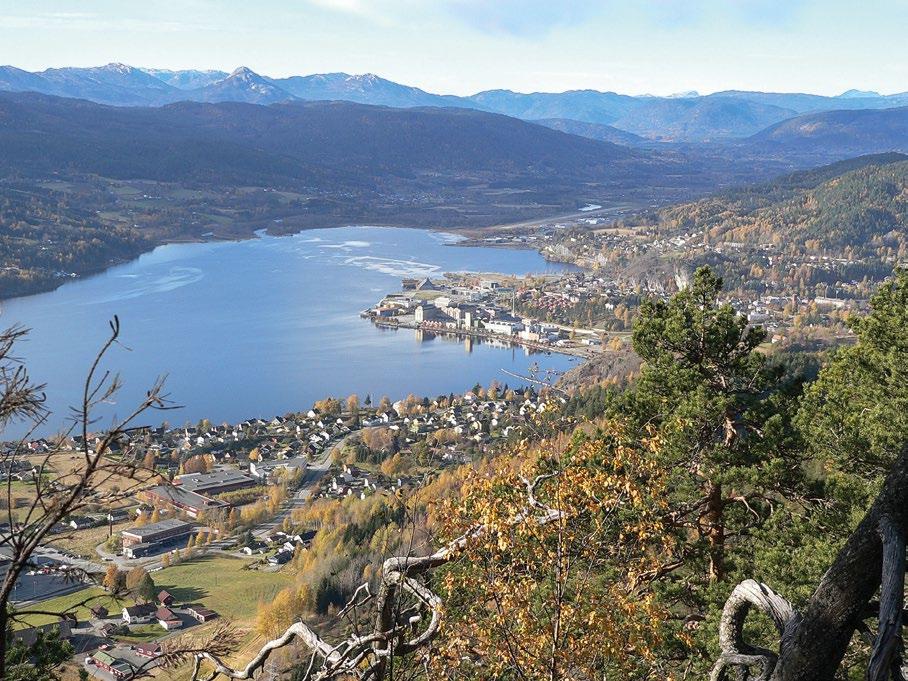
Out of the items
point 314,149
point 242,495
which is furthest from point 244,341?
point 314,149

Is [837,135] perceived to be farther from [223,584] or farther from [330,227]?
[223,584]

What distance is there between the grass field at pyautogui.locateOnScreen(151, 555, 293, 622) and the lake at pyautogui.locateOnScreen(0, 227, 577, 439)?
2.88m

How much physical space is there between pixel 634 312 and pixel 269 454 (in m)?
17.0

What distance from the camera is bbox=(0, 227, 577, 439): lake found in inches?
821

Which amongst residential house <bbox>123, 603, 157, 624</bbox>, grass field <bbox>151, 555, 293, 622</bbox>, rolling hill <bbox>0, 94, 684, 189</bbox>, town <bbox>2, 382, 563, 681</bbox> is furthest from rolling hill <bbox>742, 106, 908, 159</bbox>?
residential house <bbox>123, 603, 157, 624</bbox>

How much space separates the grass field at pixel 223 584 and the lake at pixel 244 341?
2884mm

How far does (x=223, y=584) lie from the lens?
1149cm

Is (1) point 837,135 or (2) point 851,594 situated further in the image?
(1) point 837,135

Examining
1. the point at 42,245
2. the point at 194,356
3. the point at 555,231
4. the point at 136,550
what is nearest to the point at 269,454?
the point at 136,550

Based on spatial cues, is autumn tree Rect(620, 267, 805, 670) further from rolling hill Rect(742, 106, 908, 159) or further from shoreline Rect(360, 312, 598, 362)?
rolling hill Rect(742, 106, 908, 159)

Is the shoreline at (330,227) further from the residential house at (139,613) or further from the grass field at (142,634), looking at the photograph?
the grass field at (142,634)

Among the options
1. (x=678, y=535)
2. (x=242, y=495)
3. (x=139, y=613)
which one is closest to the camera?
(x=678, y=535)

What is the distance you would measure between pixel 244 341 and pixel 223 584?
14537 millimetres

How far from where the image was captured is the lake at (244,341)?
20859 millimetres
